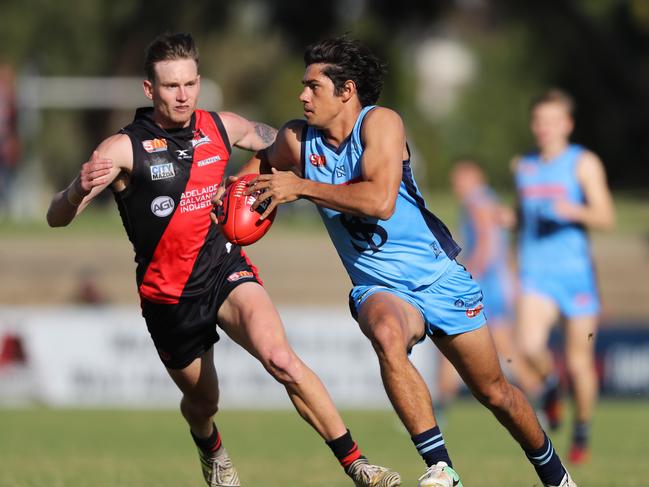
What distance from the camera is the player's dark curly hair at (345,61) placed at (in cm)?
593

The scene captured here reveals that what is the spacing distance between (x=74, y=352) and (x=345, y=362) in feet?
10.3

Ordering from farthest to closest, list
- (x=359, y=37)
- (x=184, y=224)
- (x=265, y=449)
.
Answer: (x=359, y=37) < (x=265, y=449) < (x=184, y=224)

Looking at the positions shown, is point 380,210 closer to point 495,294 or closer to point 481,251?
point 481,251

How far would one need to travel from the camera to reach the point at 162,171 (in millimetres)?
6422

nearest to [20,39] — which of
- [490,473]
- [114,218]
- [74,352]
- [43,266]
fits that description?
[114,218]

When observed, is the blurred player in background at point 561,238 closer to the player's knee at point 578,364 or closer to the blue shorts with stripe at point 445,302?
the player's knee at point 578,364

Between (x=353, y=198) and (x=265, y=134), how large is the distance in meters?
1.25

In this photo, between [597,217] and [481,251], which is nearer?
[597,217]

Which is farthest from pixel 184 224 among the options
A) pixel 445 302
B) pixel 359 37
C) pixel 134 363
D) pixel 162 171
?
pixel 359 37

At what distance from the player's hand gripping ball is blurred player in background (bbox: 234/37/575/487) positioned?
9cm

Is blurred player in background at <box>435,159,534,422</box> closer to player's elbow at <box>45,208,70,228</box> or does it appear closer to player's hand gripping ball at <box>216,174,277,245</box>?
player's elbow at <box>45,208,70,228</box>

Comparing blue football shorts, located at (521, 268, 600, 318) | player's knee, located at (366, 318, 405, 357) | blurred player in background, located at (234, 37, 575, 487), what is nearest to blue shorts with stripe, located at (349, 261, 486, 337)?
blurred player in background, located at (234, 37, 575, 487)

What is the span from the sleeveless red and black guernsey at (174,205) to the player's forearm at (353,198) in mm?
946

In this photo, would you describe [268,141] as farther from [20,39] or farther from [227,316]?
[20,39]
